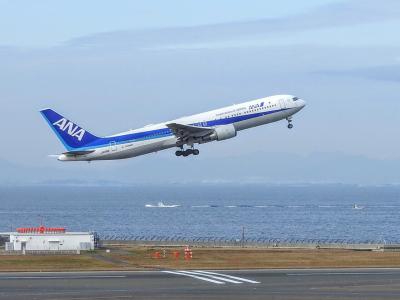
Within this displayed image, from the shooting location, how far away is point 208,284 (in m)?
56.6

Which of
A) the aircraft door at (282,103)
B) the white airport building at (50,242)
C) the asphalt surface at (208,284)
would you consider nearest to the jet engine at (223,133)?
the aircraft door at (282,103)

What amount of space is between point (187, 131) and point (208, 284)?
123 feet

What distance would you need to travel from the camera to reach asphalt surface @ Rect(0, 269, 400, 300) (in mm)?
50688

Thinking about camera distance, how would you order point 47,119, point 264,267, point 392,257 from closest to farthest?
point 264,267, point 392,257, point 47,119

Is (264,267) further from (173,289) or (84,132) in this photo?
(84,132)

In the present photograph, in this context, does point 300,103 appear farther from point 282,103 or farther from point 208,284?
point 208,284

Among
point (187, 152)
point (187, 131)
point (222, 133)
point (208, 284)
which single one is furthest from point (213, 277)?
point (187, 152)

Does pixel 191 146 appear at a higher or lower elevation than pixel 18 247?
higher

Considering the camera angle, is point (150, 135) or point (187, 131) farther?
point (150, 135)

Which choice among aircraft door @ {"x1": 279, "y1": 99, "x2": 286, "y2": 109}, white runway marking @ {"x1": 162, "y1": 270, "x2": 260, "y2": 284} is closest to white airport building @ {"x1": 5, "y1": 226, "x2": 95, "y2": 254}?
aircraft door @ {"x1": 279, "y1": 99, "x2": 286, "y2": 109}

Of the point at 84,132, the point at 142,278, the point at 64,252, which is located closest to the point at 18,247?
the point at 64,252

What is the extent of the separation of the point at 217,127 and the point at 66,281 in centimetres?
3755

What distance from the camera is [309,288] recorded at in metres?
54.1

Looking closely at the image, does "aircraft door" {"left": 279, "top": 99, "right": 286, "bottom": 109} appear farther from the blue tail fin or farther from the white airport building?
the white airport building
